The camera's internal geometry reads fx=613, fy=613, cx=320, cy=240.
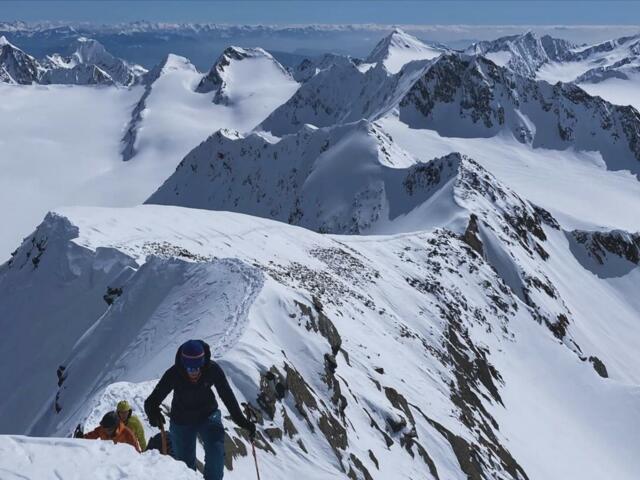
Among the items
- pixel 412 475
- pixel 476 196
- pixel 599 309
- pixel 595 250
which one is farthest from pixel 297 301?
pixel 595 250

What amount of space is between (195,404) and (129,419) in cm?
147

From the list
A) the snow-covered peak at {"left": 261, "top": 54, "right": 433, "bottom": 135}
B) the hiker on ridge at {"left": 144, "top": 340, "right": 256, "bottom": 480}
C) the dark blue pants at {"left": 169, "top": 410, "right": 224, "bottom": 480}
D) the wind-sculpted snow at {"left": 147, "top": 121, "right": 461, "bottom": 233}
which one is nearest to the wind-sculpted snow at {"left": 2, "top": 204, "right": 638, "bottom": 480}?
the dark blue pants at {"left": 169, "top": 410, "right": 224, "bottom": 480}

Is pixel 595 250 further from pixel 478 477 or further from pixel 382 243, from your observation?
pixel 478 477

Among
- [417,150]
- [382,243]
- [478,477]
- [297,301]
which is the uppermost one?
[297,301]

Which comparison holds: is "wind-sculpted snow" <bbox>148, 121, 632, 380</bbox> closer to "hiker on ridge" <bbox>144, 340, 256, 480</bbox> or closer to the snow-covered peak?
"hiker on ridge" <bbox>144, 340, 256, 480</bbox>

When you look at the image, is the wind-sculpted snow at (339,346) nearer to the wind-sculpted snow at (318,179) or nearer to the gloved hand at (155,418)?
the gloved hand at (155,418)

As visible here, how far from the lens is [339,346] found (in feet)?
72.7

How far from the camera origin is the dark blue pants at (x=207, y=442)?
31.8ft

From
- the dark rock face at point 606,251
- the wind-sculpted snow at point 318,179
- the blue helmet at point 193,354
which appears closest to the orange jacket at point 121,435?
the blue helmet at point 193,354

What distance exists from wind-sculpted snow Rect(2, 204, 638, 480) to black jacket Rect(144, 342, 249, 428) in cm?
388

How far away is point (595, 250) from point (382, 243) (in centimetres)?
3686

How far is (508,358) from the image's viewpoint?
4075cm

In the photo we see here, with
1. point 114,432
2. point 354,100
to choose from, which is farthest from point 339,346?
point 354,100

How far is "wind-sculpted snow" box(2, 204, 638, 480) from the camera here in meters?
17.0
